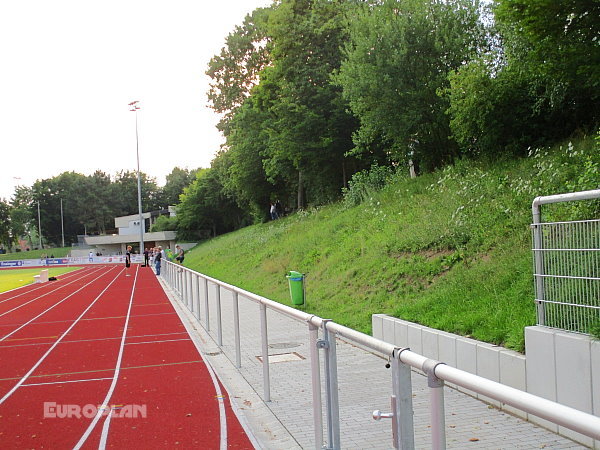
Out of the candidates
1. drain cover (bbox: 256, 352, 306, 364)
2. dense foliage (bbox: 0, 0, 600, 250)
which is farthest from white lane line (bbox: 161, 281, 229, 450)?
dense foliage (bbox: 0, 0, 600, 250)

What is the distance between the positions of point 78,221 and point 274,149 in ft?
266

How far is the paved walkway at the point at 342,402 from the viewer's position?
2557mm

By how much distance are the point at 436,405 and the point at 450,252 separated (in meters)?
8.12

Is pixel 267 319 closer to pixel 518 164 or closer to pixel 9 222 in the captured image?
pixel 518 164

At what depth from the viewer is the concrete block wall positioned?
4352 millimetres

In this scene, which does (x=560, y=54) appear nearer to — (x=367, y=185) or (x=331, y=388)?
(x=331, y=388)

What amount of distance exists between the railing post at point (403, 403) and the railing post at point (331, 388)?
1.34 m

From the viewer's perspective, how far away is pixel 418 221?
43.7 ft

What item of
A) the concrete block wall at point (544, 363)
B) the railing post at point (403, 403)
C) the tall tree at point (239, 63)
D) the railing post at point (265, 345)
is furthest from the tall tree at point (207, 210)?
the railing post at point (403, 403)

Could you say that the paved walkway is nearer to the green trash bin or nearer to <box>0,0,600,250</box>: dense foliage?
the green trash bin

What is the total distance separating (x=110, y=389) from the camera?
707 centimetres

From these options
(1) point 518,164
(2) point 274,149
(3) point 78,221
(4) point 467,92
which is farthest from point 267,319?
(3) point 78,221

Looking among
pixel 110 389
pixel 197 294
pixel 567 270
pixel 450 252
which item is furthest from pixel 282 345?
pixel 197 294

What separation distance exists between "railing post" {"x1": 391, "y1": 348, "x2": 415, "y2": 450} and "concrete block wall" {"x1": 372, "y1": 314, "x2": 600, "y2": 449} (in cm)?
160
